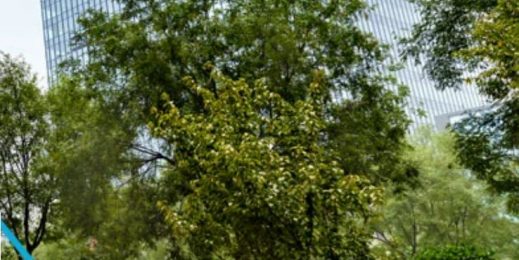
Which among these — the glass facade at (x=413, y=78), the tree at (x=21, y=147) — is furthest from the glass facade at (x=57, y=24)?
the tree at (x=21, y=147)

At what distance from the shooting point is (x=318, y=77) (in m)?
9.41

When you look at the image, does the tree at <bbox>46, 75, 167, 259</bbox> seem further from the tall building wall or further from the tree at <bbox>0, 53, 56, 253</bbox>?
the tall building wall

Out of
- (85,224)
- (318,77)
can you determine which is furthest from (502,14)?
(85,224)

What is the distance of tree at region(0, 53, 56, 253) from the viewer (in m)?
19.5

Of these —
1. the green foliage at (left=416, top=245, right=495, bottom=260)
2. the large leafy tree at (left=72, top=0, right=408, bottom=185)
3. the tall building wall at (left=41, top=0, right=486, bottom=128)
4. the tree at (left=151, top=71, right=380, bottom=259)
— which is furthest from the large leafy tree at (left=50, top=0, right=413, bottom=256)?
the tall building wall at (left=41, top=0, right=486, bottom=128)

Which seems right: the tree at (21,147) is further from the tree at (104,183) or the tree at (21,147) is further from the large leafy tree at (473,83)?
the large leafy tree at (473,83)

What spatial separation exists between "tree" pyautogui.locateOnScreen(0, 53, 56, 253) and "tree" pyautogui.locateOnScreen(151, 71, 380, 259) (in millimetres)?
12410

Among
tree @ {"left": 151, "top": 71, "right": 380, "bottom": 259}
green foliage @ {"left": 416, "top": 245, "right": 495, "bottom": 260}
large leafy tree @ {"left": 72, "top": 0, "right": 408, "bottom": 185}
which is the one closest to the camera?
tree @ {"left": 151, "top": 71, "right": 380, "bottom": 259}

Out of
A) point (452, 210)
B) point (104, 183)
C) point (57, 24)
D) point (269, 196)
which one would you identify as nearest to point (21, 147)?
point (104, 183)

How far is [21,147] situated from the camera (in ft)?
64.6

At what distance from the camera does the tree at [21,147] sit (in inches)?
766

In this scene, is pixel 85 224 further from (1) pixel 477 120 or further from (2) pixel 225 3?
(1) pixel 477 120

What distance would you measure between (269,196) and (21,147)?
Answer: 46.6 feet

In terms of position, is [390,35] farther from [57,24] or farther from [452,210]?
[452,210]
